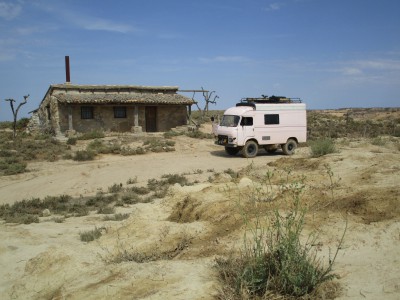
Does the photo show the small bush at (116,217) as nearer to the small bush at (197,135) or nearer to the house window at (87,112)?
the small bush at (197,135)

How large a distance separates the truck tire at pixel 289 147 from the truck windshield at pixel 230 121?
3.03 meters

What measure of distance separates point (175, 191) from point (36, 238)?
294 cm

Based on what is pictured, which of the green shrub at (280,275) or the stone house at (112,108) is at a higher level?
the stone house at (112,108)

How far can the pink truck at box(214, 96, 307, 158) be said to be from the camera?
55.1ft

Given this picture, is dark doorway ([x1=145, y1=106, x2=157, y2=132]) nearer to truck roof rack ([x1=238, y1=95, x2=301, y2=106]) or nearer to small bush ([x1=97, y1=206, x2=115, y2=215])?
truck roof rack ([x1=238, y1=95, x2=301, y2=106])

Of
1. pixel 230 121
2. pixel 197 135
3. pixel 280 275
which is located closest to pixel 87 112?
pixel 197 135

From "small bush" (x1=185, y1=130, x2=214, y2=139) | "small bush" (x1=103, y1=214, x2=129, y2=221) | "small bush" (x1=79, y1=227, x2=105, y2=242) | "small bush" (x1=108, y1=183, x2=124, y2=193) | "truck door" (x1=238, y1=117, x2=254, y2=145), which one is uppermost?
"truck door" (x1=238, y1=117, x2=254, y2=145)

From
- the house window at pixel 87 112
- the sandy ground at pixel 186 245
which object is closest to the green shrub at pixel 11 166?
the sandy ground at pixel 186 245

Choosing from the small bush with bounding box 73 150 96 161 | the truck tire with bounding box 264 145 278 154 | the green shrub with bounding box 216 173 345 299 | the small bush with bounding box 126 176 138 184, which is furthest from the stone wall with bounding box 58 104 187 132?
the green shrub with bounding box 216 173 345 299

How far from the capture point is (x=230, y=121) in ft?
56.1

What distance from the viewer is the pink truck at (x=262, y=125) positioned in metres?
16.8

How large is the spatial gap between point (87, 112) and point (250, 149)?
14.0 metres

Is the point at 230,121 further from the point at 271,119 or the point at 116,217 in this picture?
the point at 116,217

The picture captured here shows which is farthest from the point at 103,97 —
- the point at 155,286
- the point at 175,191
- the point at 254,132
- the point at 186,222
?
the point at 155,286
